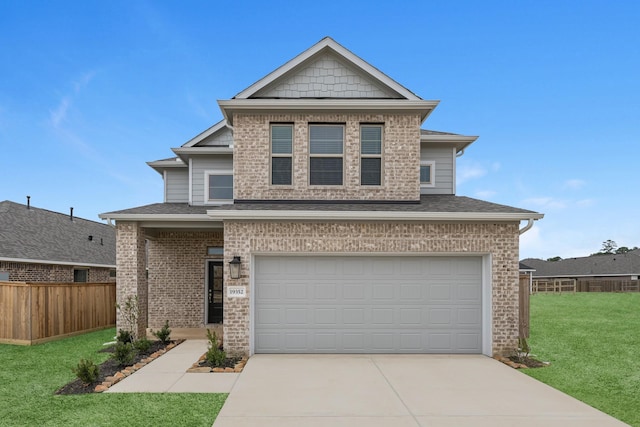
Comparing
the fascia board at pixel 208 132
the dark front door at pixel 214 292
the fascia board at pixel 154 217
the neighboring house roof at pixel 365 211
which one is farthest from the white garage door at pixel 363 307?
the fascia board at pixel 208 132

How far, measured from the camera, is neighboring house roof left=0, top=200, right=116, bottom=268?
17516 mm

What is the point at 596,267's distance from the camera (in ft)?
146

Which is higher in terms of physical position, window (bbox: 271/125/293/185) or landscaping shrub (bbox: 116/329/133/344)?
window (bbox: 271/125/293/185)

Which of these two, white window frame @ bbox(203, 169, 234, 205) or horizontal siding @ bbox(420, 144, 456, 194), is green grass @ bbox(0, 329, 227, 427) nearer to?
white window frame @ bbox(203, 169, 234, 205)

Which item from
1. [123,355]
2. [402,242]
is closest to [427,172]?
[402,242]

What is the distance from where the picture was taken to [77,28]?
21.9 meters

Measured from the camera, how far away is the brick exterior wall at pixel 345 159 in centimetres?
1113

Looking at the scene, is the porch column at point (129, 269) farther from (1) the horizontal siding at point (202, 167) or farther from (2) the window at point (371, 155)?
(2) the window at point (371, 155)

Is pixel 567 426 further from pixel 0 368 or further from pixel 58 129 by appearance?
pixel 58 129

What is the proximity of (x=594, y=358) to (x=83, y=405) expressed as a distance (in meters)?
11.2

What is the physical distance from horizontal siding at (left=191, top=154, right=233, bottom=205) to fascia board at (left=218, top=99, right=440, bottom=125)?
3.43 metres

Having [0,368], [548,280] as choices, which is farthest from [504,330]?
[548,280]

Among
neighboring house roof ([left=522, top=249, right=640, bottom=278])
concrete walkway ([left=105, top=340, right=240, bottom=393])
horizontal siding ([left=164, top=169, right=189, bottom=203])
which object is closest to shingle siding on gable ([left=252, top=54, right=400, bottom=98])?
horizontal siding ([left=164, top=169, right=189, bottom=203])

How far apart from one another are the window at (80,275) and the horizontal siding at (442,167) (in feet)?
56.1
